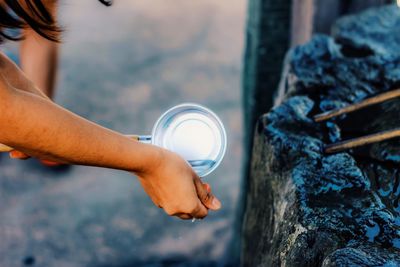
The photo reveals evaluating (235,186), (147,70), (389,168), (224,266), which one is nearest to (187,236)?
(224,266)

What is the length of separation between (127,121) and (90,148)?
4672 mm

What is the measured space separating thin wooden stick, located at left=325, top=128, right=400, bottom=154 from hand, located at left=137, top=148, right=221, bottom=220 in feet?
2.13

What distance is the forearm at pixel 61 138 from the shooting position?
138 cm

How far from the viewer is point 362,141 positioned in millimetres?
2156

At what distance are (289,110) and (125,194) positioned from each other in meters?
3.33

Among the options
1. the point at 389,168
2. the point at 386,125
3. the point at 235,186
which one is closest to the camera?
the point at 389,168

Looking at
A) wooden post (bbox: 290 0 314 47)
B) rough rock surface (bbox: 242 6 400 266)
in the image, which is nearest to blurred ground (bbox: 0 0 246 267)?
wooden post (bbox: 290 0 314 47)

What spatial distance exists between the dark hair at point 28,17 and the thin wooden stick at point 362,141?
1.11m

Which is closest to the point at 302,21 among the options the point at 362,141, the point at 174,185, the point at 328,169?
the point at 362,141

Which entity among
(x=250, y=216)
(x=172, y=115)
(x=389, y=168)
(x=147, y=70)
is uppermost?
(x=172, y=115)

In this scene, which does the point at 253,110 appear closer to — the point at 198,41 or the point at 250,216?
the point at 250,216

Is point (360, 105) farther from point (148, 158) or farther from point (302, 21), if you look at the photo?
point (302, 21)

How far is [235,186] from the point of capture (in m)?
5.88

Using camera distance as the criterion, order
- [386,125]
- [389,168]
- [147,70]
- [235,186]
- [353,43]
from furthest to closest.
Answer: [147,70] → [235,186] → [353,43] → [386,125] → [389,168]
